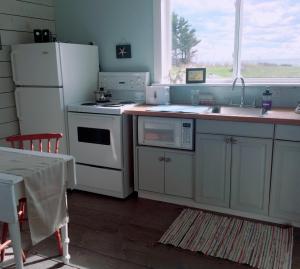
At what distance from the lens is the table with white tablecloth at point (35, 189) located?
1.76 metres

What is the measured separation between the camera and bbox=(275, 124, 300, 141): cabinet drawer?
2.56 meters

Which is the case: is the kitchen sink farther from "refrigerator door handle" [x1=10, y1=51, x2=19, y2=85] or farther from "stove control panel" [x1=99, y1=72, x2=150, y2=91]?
"refrigerator door handle" [x1=10, y1=51, x2=19, y2=85]

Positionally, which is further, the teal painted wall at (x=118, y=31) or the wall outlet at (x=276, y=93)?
the teal painted wall at (x=118, y=31)

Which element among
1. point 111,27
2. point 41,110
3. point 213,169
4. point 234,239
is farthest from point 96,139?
point 234,239

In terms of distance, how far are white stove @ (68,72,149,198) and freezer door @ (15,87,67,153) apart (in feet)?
0.37

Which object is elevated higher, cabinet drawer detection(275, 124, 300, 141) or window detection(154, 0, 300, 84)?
window detection(154, 0, 300, 84)

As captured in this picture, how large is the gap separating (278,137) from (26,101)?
2597 millimetres

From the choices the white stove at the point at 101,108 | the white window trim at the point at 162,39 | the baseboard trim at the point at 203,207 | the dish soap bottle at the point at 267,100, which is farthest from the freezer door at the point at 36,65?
the dish soap bottle at the point at 267,100

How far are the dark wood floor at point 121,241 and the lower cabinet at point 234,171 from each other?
37cm

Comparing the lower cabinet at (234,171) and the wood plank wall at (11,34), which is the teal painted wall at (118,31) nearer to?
the wood plank wall at (11,34)

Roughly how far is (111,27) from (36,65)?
0.97 metres

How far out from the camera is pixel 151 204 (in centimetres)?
324

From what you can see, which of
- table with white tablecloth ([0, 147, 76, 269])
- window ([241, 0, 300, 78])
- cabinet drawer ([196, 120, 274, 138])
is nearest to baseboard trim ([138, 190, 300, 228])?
cabinet drawer ([196, 120, 274, 138])

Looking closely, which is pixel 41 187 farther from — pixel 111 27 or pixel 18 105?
pixel 111 27
